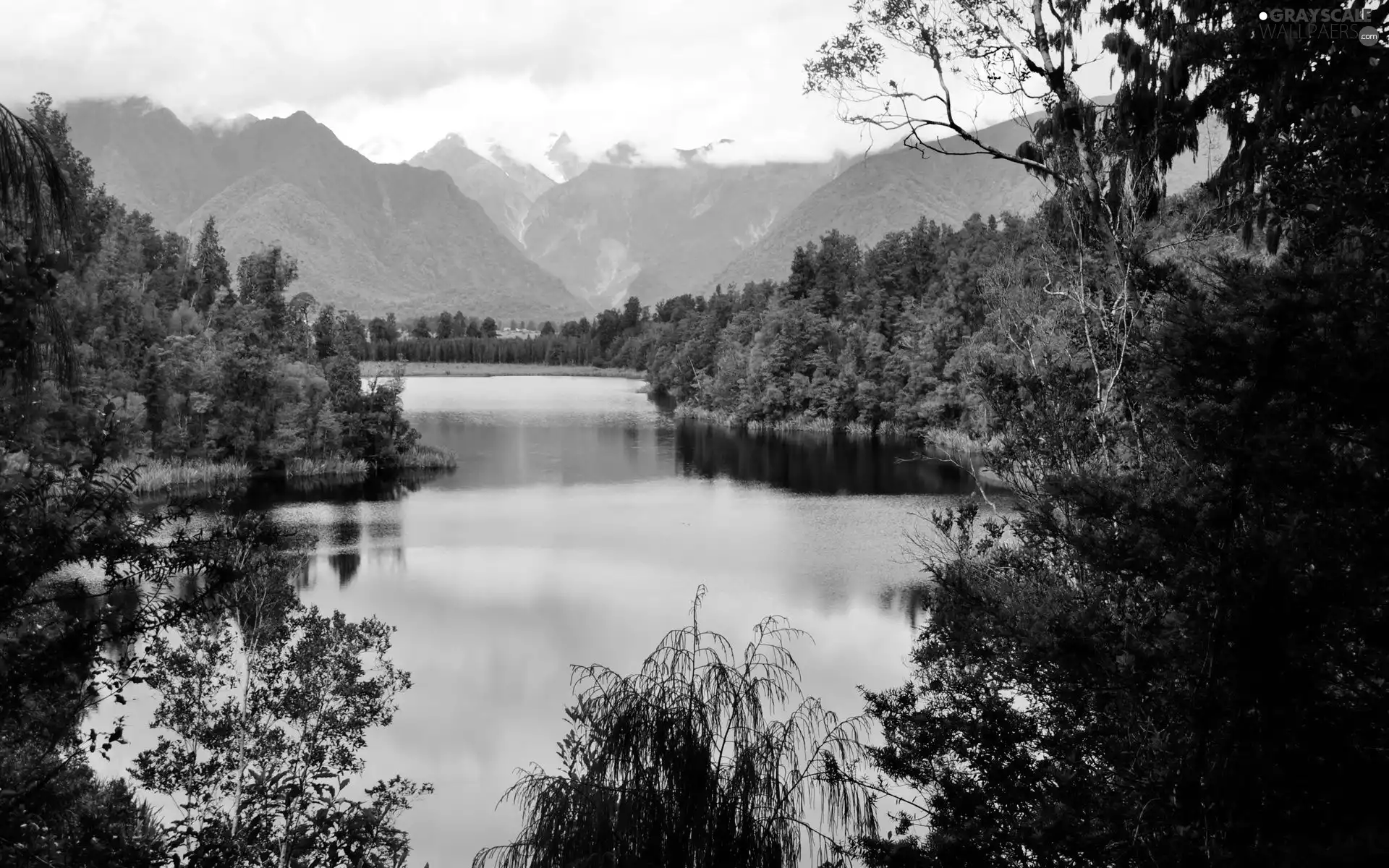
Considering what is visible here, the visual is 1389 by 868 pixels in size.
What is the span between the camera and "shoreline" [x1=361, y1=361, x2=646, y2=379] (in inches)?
5315

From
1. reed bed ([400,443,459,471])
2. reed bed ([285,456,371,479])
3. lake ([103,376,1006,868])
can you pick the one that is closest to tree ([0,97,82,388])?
lake ([103,376,1006,868])

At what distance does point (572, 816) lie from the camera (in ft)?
18.6

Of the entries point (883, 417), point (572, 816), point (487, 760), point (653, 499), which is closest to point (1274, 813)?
point (572, 816)

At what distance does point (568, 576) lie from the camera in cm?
2645

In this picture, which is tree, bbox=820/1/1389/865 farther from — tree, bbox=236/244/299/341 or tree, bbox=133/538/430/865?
tree, bbox=236/244/299/341

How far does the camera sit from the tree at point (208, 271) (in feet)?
183

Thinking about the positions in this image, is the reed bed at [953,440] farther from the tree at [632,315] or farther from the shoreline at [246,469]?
the tree at [632,315]

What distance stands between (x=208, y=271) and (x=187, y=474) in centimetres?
2584

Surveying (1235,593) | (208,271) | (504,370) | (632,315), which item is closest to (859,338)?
(208,271)

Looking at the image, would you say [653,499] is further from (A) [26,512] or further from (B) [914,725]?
(A) [26,512]

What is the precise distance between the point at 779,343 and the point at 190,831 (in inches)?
2450

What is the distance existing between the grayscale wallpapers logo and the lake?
1219 cm

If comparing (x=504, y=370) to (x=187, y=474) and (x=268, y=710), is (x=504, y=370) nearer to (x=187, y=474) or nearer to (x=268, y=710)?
(x=187, y=474)

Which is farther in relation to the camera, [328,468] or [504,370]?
[504,370]
